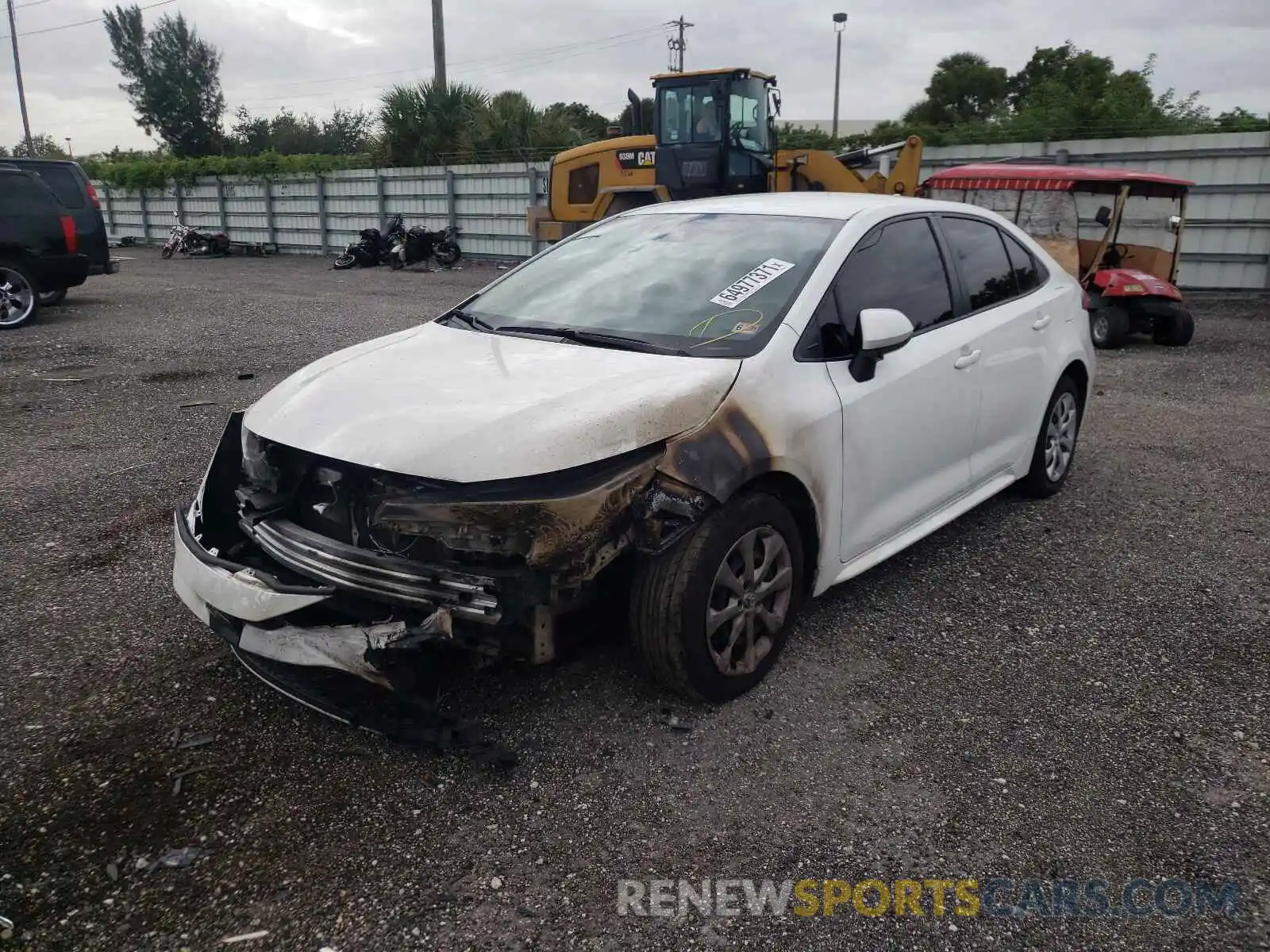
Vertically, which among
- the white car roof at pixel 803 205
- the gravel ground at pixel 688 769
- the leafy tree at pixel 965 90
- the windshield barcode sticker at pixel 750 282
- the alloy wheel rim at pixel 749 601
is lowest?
the gravel ground at pixel 688 769

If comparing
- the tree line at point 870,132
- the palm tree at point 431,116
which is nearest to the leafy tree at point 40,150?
the tree line at point 870,132

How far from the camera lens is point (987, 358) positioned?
424 cm

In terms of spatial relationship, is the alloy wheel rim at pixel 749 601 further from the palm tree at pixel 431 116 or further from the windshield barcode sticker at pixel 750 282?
the palm tree at pixel 431 116

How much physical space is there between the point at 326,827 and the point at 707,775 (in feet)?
3.53

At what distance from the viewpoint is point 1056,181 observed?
10.3m

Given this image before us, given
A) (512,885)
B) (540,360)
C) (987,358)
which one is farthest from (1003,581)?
(512,885)

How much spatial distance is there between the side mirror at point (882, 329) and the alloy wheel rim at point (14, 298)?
1152cm

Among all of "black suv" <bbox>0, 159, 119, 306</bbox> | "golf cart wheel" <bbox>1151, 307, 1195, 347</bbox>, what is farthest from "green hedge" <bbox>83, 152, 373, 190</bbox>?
"golf cart wheel" <bbox>1151, 307, 1195, 347</bbox>

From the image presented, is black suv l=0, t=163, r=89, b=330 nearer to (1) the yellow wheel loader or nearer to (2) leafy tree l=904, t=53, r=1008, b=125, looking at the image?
(1) the yellow wheel loader

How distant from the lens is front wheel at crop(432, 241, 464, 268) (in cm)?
2203

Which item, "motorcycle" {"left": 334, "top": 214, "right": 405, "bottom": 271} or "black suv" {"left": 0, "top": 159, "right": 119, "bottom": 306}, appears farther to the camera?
"motorcycle" {"left": 334, "top": 214, "right": 405, "bottom": 271}

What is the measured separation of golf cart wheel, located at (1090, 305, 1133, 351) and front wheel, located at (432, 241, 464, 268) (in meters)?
15.0

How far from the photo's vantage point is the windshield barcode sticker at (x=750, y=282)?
11.6 ft

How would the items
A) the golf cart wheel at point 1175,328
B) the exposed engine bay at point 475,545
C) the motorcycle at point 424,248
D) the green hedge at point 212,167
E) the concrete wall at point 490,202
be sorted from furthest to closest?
the green hedge at point 212,167
the motorcycle at point 424,248
the concrete wall at point 490,202
the golf cart wheel at point 1175,328
the exposed engine bay at point 475,545
